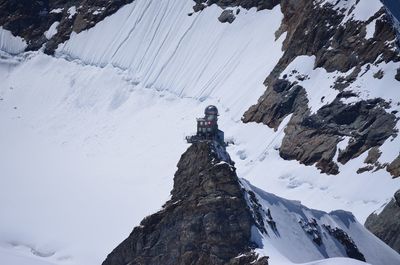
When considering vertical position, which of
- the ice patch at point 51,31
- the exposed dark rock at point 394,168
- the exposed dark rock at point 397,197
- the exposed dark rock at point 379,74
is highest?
the ice patch at point 51,31

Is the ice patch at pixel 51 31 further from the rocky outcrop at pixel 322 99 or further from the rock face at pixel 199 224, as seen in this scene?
the rock face at pixel 199 224

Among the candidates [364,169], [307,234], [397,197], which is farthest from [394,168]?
[307,234]

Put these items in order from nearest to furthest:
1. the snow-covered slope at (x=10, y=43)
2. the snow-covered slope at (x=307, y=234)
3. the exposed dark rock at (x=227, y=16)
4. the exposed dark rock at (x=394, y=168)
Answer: the snow-covered slope at (x=307, y=234), the exposed dark rock at (x=394, y=168), the exposed dark rock at (x=227, y=16), the snow-covered slope at (x=10, y=43)

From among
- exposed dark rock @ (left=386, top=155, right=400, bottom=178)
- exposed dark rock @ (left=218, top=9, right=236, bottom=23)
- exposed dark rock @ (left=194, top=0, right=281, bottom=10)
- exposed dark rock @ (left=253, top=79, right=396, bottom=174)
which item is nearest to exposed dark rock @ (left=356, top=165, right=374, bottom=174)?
exposed dark rock @ (left=386, top=155, right=400, bottom=178)

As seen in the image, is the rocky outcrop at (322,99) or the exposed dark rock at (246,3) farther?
the exposed dark rock at (246,3)

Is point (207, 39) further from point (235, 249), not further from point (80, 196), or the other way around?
point (235, 249)

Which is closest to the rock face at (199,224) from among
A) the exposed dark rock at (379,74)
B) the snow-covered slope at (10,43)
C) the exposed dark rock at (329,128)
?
the exposed dark rock at (329,128)

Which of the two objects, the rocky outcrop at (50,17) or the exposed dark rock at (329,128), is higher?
the rocky outcrop at (50,17)
